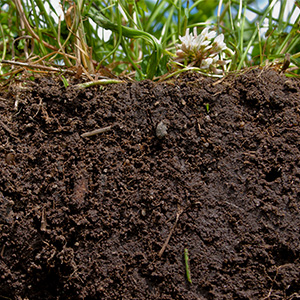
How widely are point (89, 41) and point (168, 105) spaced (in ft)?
1.58

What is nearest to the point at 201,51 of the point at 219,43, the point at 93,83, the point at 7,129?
the point at 219,43

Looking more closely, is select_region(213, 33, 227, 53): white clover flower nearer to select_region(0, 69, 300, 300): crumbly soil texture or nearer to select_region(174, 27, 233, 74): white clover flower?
select_region(174, 27, 233, 74): white clover flower

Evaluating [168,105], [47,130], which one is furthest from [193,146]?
[47,130]

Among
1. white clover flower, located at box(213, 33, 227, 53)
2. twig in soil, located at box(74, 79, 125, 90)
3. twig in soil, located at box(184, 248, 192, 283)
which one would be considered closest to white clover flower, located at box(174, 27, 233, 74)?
white clover flower, located at box(213, 33, 227, 53)

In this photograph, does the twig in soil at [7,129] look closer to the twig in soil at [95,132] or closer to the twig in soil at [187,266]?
the twig in soil at [95,132]

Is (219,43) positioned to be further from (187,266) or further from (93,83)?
(187,266)

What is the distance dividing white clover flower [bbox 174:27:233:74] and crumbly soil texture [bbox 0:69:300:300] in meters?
0.07

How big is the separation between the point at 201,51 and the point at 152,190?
418 mm

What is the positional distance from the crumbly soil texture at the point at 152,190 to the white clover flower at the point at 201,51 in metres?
0.07

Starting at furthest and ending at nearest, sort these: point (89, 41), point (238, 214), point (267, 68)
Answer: point (89, 41) → point (267, 68) → point (238, 214)

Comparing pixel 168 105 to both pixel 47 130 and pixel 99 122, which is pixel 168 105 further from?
pixel 47 130

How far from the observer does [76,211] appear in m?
0.72

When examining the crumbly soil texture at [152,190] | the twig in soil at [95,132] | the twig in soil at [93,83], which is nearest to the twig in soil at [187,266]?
the crumbly soil texture at [152,190]

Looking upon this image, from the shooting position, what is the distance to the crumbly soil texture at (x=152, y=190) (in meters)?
0.69
